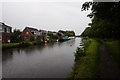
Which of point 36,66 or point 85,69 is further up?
point 85,69

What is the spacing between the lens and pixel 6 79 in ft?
16.2

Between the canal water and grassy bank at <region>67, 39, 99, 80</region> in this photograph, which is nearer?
grassy bank at <region>67, 39, 99, 80</region>

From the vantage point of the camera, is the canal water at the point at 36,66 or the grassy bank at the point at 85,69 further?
the canal water at the point at 36,66

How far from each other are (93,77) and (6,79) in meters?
5.40

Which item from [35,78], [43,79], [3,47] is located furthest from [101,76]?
[3,47]

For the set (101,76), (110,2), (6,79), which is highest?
(110,2)

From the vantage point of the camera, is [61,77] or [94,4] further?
[94,4]

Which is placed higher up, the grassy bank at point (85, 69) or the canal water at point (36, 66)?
the grassy bank at point (85, 69)

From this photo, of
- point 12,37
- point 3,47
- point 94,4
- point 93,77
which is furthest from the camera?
point 12,37

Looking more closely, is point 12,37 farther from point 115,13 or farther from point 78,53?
point 115,13

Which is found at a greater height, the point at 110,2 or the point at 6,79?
the point at 110,2

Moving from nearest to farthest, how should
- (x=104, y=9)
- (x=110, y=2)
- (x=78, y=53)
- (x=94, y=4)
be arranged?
(x=110, y=2)
(x=104, y=9)
(x=94, y=4)
(x=78, y=53)

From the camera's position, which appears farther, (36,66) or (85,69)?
(36,66)

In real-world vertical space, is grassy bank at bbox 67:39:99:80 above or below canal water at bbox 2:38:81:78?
above
